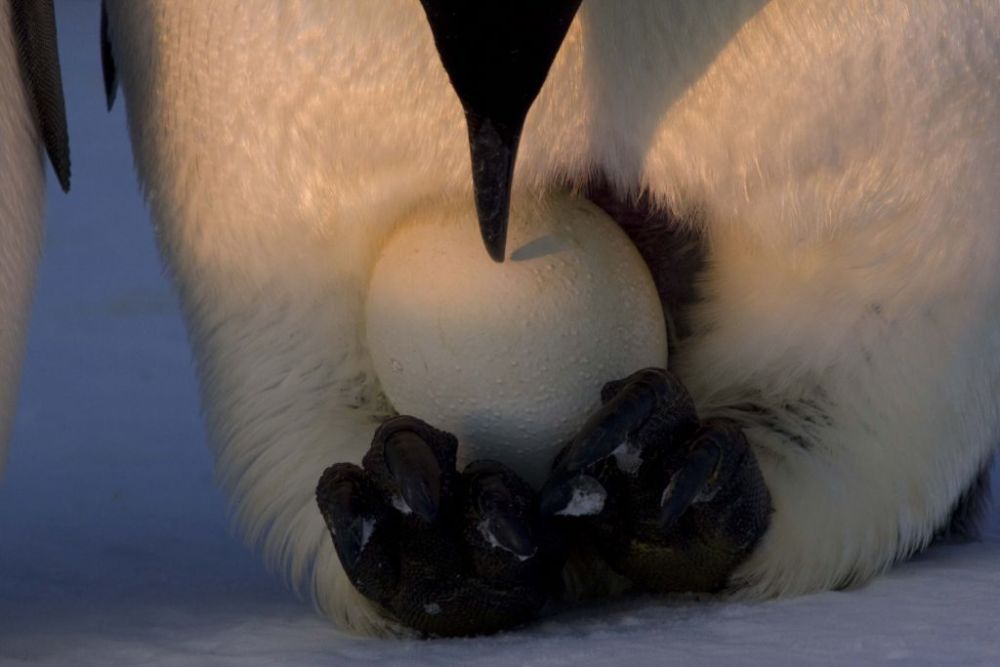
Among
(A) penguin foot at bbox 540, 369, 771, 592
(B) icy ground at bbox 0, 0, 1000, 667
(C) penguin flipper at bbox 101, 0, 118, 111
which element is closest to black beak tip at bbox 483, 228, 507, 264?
(A) penguin foot at bbox 540, 369, 771, 592

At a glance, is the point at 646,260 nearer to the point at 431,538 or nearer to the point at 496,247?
the point at 496,247

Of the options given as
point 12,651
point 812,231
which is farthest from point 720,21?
point 12,651

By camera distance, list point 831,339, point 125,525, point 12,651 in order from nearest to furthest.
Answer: point 12,651 → point 831,339 → point 125,525

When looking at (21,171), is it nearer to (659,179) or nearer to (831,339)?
(659,179)

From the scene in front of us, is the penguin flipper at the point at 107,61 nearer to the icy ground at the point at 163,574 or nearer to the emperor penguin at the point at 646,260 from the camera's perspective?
the emperor penguin at the point at 646,260

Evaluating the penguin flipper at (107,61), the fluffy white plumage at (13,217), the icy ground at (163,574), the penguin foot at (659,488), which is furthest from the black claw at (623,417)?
the penguin flipper at (107,61)

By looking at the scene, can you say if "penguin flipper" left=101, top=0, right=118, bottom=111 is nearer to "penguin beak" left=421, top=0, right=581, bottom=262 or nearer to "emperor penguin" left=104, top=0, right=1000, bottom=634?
"emperor penguin" left=104, top=0, right=1000, bottom=634
